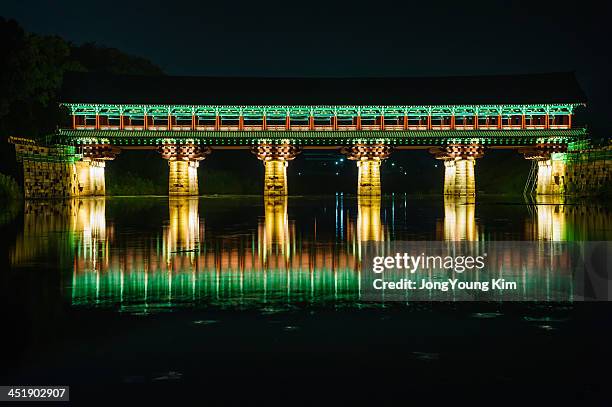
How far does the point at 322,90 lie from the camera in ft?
187

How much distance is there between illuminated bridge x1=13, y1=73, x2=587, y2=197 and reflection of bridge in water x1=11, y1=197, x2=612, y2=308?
3417 centimetres

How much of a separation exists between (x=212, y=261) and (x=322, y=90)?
151 feet

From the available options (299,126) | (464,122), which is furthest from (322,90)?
(464,122)

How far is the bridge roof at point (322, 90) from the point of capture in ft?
177

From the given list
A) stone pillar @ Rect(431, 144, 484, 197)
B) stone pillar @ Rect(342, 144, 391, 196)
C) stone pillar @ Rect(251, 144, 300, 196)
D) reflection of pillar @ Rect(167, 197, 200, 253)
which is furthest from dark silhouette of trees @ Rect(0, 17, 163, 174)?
stone pillar @ Rect(431, 144, 484, 197)

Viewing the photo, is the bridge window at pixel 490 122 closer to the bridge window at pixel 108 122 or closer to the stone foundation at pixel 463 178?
the stone foundation at pixel 463 178

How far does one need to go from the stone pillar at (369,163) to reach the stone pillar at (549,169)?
39.6ft

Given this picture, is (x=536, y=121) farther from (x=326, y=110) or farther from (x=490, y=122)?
(x=326, y=110)

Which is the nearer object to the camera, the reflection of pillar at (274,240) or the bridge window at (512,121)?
the reflection of pillar at (274,240)

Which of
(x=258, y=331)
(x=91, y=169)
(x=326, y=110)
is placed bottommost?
(x=258, y=331)

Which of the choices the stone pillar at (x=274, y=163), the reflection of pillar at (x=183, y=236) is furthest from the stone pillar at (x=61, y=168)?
the reflection of pillar at (x=183, y=236)

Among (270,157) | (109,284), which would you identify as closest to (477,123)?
(270,157)

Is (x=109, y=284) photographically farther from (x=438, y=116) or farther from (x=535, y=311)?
(x=438, y=116)

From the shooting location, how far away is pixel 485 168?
74750 mm
